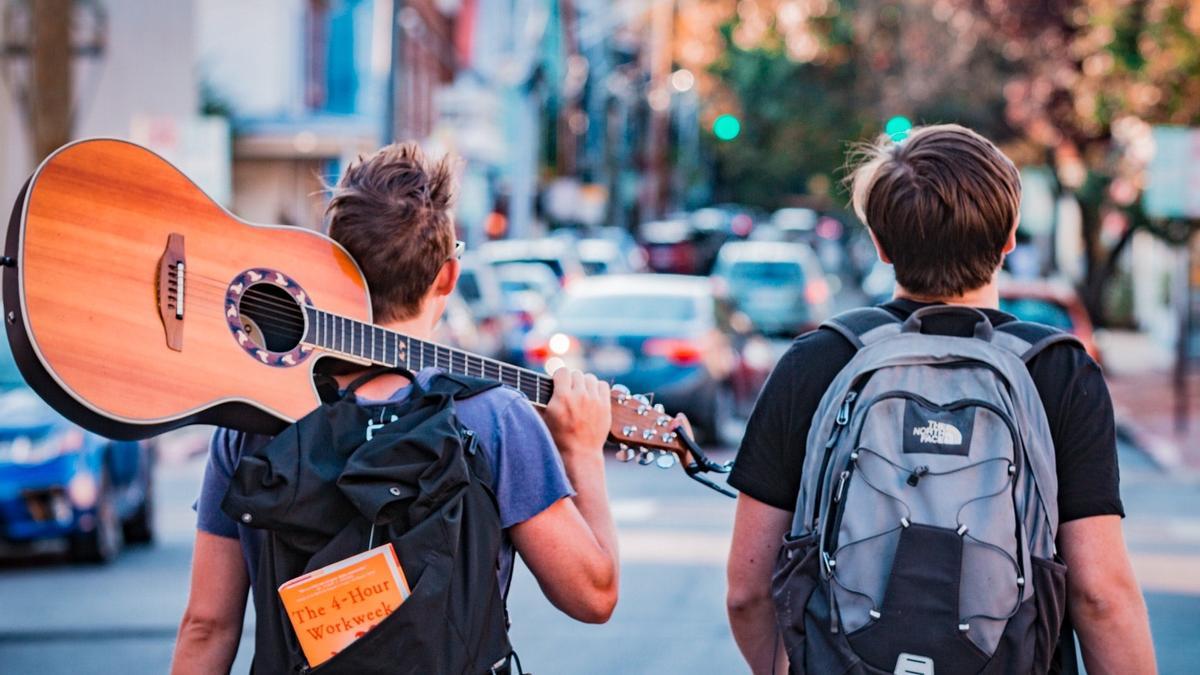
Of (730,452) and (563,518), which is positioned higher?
(563,518)

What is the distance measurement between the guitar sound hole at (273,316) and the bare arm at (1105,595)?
4.63 feet

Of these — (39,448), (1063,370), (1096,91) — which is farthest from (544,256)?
(1063,370)

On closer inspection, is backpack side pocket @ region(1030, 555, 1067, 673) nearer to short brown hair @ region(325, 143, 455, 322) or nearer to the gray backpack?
the gray backpack

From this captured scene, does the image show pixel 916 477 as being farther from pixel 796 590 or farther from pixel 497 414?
pixel 497 414

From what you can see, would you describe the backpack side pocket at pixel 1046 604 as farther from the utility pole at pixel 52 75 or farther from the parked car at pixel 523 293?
the parked car at pixel 523 293

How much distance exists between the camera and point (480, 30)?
53.4 metres

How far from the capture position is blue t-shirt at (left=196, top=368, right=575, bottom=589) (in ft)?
9.78

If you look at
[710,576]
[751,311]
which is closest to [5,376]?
[710,576]

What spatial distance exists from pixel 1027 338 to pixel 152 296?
5.05 feet

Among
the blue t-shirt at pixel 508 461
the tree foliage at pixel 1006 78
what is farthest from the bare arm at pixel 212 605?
the tree foliage at pixel 1006 78

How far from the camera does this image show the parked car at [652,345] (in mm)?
16500

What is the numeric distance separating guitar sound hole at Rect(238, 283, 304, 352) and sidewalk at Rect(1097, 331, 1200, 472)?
537 inches

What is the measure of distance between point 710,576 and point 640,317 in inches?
266

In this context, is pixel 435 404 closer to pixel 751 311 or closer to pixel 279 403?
pixel 279 403
